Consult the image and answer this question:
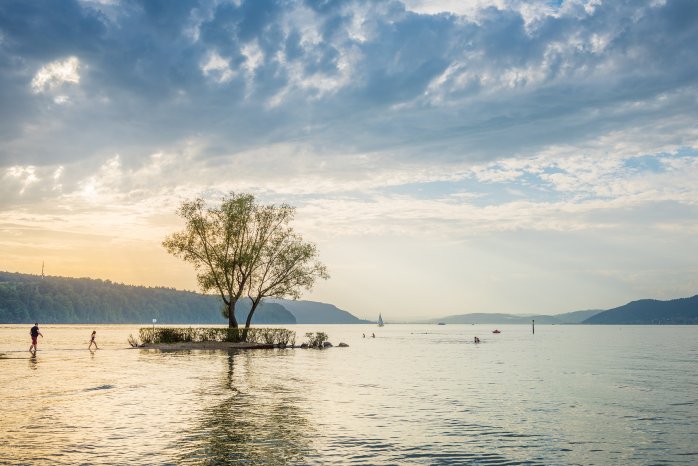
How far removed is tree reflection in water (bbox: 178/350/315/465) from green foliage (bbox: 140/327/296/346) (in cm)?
5148

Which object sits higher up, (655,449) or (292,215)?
(292,215)

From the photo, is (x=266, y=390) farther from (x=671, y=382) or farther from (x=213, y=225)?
(x=213, y=225)

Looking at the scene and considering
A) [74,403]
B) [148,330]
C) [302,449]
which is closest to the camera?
[302,449]

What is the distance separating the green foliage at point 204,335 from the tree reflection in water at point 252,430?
51485 millimetres

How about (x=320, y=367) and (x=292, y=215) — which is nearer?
(x=320, y=367)

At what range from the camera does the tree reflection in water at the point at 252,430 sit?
19.2 metres

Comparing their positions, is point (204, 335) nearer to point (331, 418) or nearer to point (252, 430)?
point (331, 418)

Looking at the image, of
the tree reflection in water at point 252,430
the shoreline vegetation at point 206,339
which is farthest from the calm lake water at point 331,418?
the shoreline vegetation at point 206,339

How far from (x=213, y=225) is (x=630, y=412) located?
7028 cm

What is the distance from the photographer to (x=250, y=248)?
9188cm

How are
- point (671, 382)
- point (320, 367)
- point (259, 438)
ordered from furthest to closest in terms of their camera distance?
point (320, 367), point (671, 382), point (259, 438)

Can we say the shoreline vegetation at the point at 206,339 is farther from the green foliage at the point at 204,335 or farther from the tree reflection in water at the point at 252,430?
the tree reflection in water at the point at 252,430

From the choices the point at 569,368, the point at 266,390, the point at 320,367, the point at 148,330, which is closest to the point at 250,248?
the point at 148,330

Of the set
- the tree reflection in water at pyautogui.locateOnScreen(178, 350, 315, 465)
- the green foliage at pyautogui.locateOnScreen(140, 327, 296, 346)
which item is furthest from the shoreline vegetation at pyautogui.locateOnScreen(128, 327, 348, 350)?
the tree reflection in water at pyautogui.locateOnScreen(178, 350, 315, 465)
